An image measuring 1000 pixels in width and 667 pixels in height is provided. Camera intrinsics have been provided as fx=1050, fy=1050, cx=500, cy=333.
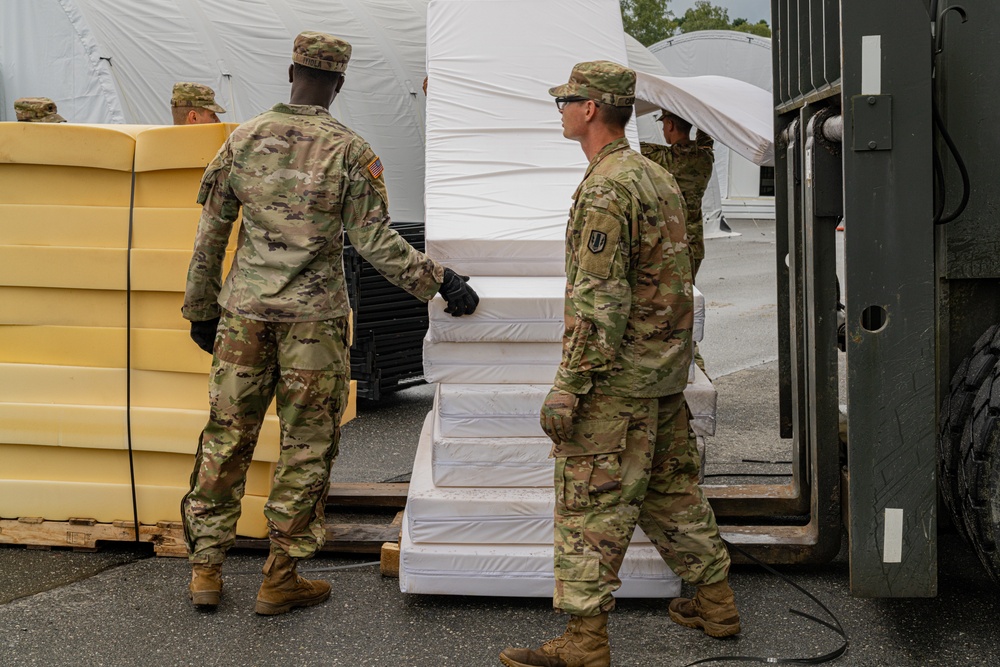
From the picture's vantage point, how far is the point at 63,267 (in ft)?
15.7

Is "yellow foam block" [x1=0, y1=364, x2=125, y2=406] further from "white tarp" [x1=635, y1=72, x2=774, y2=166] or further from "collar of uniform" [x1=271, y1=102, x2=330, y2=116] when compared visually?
"white tarp" [x1=635, y1=72, x2=774, y2=166]

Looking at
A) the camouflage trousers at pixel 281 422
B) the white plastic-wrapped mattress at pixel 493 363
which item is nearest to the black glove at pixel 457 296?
the white plastic-wrapped mattress at pixel 493 363

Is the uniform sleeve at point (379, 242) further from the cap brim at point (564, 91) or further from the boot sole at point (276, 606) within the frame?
the boot sole at point (276, 606)

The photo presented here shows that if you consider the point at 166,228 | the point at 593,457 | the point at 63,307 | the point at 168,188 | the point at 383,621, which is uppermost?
the point at 168,188

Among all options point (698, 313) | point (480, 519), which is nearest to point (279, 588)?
point (480, 519)

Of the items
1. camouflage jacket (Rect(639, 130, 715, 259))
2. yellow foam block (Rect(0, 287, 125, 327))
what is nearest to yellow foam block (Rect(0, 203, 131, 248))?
yellow foam block (Rect(0, 287, 125, 327))

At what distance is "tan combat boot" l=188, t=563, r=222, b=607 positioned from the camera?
4133mm

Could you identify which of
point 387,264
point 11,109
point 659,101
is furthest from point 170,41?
point 387,264

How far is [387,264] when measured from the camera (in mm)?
4125

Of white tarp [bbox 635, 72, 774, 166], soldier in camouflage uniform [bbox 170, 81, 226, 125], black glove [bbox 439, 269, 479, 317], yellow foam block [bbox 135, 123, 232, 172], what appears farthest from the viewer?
soldier in camouflage uniform [bbox 170, 81, 226, 125]

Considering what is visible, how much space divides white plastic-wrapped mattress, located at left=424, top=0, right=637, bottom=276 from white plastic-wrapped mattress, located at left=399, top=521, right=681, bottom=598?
51.7 inches

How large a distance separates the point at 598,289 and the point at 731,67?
23161 mm

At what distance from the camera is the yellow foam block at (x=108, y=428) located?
4.70m

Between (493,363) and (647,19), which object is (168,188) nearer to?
(493,363)
